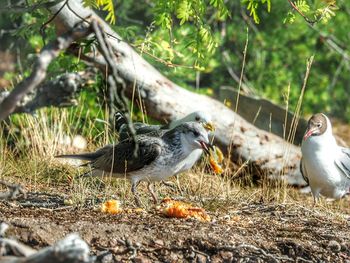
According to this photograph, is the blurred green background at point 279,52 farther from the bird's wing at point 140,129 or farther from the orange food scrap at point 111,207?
the orange food scrap at point 111,207

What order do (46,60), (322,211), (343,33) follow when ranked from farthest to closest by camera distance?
1. (343,33)
2. (322,211)
3. (46,60)

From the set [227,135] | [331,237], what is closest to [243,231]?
[331,237]

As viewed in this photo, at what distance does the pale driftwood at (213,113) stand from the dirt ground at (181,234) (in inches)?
114

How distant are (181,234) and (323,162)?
10.6 feet

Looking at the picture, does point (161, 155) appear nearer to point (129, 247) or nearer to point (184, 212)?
point (184, 212)

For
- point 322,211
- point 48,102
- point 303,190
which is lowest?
point 303,190

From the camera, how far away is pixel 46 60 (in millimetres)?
4574

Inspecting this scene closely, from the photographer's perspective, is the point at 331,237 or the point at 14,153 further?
the point at 14,153

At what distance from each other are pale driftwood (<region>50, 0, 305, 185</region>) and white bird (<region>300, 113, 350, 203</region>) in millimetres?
688

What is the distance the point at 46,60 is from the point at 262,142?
20.7ft

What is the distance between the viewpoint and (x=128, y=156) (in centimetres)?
769

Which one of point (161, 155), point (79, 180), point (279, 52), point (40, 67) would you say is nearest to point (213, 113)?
point (79, 180)

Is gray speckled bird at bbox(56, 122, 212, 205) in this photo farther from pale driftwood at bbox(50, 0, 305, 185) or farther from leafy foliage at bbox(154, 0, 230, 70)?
pale driftwood at bbox(50, 0, 305, 185)

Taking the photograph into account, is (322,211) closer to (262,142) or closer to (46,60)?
(262,142)
